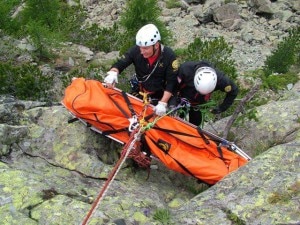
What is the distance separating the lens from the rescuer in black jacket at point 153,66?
5.38 m

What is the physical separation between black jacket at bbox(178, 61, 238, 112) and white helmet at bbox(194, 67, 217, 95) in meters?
0.17

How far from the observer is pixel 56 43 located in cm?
1195

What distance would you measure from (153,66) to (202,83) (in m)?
0.85

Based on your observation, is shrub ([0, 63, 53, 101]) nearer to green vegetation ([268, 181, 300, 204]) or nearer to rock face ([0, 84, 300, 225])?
rock face ([0, 84, 300, 225])

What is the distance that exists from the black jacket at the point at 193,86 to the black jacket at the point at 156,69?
0.12m

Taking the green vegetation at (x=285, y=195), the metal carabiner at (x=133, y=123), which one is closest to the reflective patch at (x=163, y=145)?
the metal carabiner at (x=133, y=123)

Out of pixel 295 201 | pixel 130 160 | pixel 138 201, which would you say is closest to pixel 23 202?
pixel 138 201

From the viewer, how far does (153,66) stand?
573 cm

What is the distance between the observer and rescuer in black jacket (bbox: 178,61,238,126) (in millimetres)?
5281

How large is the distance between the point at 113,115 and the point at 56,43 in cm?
728

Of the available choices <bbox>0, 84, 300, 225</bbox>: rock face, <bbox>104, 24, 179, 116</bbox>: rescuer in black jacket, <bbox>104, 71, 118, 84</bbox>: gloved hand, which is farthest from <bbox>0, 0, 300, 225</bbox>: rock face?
<bbox>104, 24, 179, 116</bbox>: rescuer in black jacket

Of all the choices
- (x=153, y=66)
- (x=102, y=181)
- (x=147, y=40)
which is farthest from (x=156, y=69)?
(x=102, y=181)

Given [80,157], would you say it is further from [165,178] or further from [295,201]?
[295,201]

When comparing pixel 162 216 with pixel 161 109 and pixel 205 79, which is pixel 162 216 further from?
pixel 205 79
